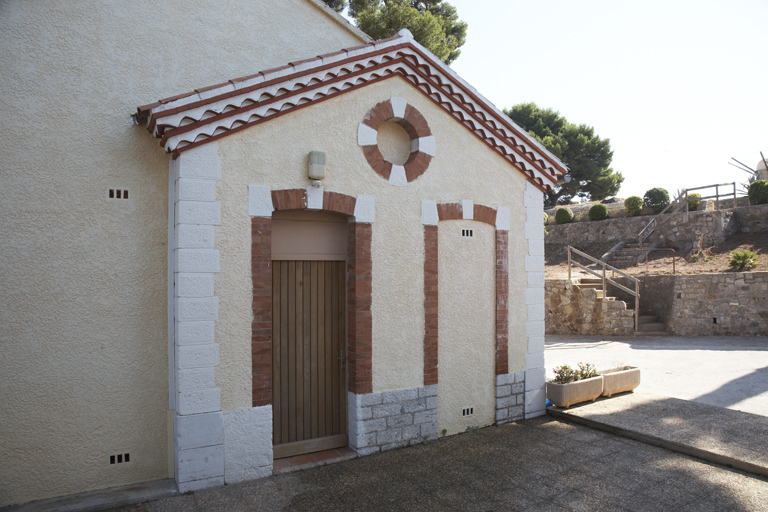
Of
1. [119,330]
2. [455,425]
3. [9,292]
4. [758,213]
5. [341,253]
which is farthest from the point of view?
[758,213]

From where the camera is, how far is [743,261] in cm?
1419

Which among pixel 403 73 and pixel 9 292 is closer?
pixel 9 292

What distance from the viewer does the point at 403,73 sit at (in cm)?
632

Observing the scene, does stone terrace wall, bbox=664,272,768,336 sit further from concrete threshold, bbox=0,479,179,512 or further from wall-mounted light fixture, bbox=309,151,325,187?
concrete threshold, bbox=0,479,179,512

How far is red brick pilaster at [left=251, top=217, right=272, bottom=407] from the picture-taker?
17.4 feet

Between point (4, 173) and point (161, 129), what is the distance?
5.15 ft

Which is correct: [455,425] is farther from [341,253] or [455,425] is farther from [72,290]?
[72,290]

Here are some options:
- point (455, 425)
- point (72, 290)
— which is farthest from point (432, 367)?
point (72, 290)

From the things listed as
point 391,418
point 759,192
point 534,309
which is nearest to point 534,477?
point 391,418

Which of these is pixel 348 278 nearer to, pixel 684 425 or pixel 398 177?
pixel 398 177

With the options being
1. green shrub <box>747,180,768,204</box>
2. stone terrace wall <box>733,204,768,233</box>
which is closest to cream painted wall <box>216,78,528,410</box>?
stone terrace wall <box>733,204,768,233</box>

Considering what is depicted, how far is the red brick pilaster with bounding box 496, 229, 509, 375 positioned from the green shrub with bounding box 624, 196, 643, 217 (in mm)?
17432

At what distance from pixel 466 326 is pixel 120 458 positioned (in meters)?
4.38

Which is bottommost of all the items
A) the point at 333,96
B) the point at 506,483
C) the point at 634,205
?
the point at 506,483
